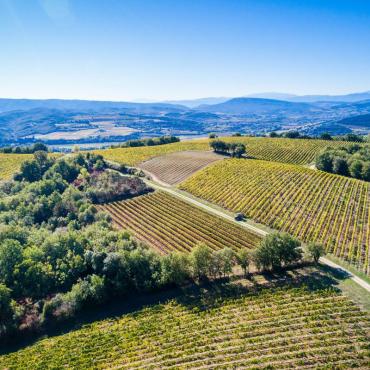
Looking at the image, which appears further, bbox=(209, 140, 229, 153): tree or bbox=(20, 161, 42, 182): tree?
bbox=(209, 140, 229, 153): tree

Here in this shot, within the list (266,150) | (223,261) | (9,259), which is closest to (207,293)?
(223,261)

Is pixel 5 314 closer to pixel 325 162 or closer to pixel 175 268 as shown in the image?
pixel 175 268

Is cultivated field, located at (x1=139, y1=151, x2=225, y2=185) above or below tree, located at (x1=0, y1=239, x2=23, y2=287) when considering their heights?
above

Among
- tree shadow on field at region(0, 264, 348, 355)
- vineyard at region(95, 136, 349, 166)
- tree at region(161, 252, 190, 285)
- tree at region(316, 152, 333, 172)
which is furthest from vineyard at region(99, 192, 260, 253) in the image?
tree at region(316, 152, 333, 172)

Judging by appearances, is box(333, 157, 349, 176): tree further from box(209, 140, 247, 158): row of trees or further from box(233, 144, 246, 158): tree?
box(209, 140, 247, 158): row of trees

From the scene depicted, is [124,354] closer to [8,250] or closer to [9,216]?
[8,250]

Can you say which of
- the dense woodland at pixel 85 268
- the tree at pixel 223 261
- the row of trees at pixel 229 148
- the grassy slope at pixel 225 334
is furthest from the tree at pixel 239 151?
the grassy slope at pixel 225 334

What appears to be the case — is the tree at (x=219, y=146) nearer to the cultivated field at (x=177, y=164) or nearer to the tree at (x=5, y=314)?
the cultivated field at (x=177, y=164)
